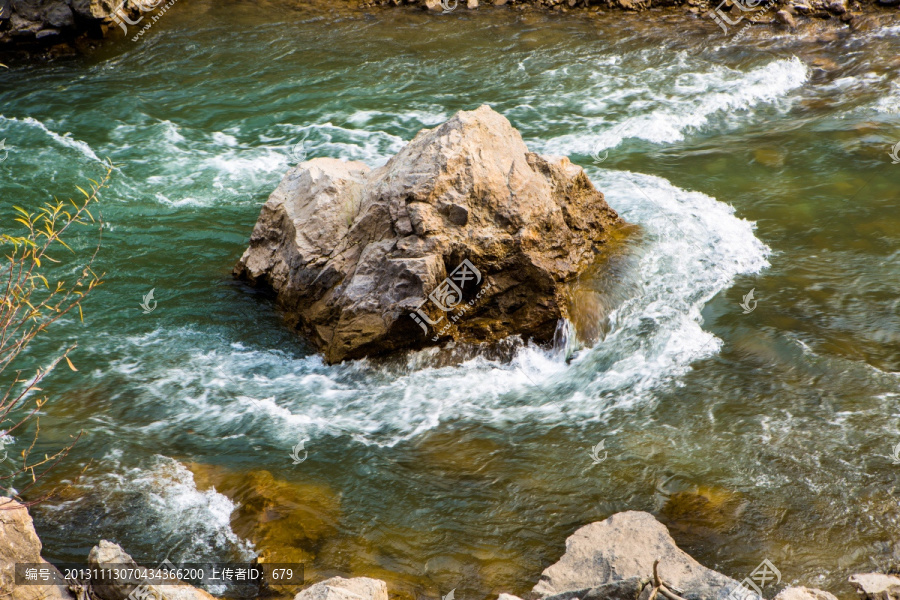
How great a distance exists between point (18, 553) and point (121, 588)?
2.22 feet

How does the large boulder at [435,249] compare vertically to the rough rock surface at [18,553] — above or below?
above

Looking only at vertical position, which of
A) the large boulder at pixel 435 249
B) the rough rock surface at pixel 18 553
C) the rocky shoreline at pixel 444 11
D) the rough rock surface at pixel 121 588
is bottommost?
the rough rock surface at pixel 121 588

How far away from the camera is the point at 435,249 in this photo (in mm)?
6480

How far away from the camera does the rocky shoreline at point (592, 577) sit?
13.3 ft

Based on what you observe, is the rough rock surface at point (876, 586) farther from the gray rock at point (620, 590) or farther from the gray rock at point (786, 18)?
the gray rock at point (786, 18)

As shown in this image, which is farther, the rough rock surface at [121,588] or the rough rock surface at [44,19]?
the rough rock surface at [44,19]

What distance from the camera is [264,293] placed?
783 centimetres

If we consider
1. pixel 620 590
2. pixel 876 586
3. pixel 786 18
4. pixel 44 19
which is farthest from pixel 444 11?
pixel 876 586

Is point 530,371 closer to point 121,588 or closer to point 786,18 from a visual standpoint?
point 121,588

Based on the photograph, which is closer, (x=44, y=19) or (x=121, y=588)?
(x=121, y=588)

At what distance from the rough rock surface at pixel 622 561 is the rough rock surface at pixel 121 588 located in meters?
2.15

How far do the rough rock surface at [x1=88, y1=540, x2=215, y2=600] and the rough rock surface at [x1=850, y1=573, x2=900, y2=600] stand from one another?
3845 mm

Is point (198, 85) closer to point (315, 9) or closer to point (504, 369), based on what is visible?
point (315, 9)

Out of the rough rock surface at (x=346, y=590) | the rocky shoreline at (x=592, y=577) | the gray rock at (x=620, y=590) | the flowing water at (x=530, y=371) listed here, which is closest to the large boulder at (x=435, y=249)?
the flowing water at (x=530, y=371)
